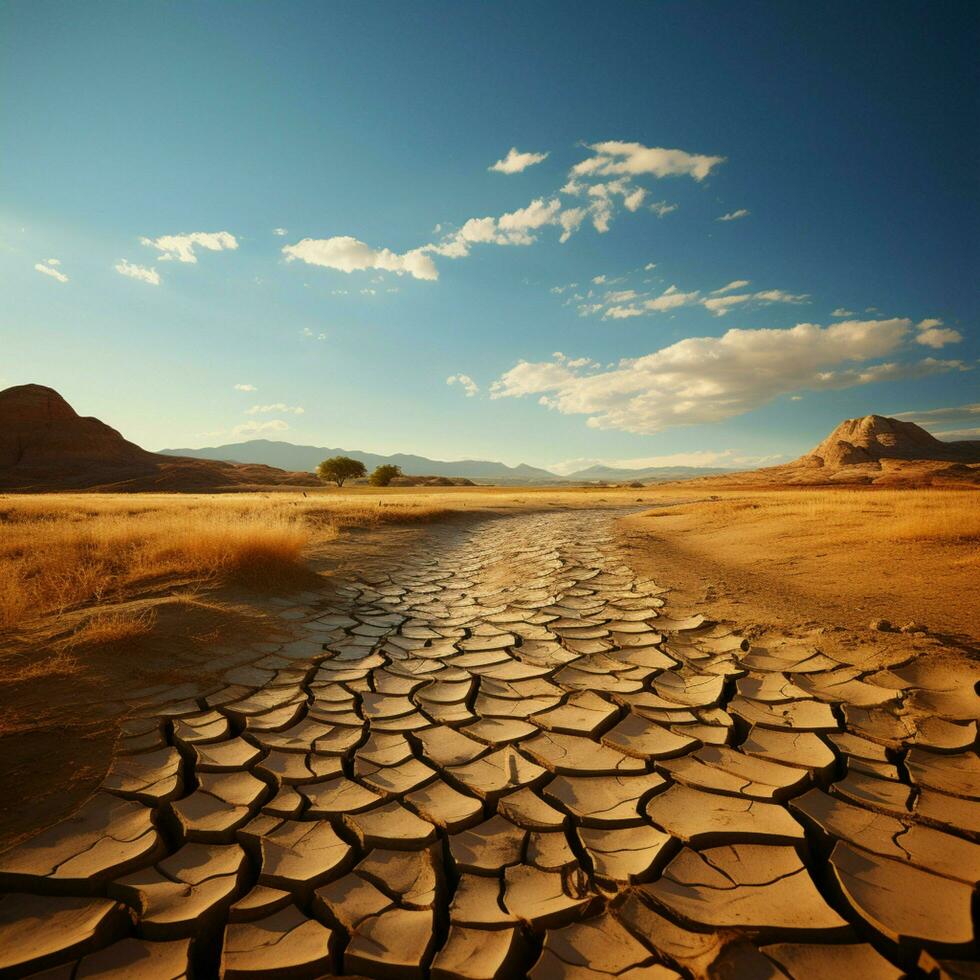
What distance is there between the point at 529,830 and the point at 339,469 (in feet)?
160

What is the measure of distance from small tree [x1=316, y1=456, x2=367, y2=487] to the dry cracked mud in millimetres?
46586

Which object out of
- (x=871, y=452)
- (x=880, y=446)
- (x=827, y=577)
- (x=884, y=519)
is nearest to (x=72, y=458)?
(x=827, y=577)

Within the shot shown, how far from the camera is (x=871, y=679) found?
2727 millimetres

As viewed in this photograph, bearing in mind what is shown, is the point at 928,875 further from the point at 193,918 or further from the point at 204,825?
the point at 204,825

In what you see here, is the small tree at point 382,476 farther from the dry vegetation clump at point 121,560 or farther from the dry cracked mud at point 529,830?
the dry cracked mud at point 529,830

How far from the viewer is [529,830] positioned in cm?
176

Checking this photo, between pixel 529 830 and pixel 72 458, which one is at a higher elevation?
pixel 72 458

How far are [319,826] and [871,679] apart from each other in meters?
3.04

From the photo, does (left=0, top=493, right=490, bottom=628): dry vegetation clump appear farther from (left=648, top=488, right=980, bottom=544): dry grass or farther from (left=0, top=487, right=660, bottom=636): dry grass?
(left=648, top=488, right=980, bottom=544): dry grass

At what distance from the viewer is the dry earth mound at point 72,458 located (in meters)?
41.6

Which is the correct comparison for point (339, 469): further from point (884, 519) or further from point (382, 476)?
point (884, 519)

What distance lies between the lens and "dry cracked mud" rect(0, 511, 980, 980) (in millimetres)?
1283

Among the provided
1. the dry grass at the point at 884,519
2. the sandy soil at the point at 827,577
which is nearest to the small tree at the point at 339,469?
the dry grass at the point at 884,519

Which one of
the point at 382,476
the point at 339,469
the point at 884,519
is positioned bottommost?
the point at 884,519
